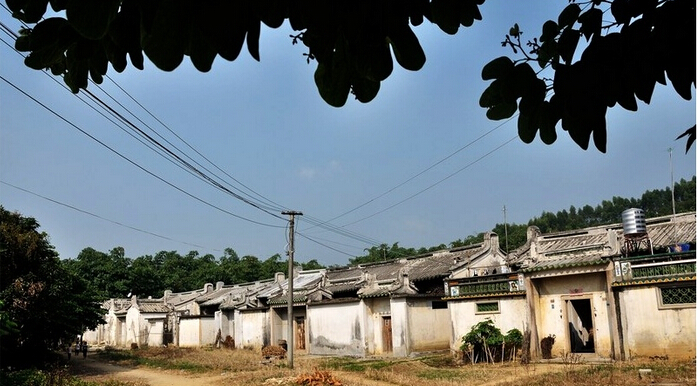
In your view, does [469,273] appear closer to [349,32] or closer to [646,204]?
[349,32]

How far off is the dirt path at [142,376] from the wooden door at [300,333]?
7.23m

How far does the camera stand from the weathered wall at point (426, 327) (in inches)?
810

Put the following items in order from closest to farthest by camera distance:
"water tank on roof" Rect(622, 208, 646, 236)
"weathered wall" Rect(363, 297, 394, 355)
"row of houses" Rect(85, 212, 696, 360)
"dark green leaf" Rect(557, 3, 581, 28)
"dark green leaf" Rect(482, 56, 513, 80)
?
"dark green leaf" Rect(482, 56, 513, 80), "dark green leaf" Rect(557, 3, 581, 28), "row of houses" Rect(85, 212, 696, 360), "water tank on roof" Rect(622, 208, 646, 236), "weathered wall" Rect(363, 297, 394, 355)

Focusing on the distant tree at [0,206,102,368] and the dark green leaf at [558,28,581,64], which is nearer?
the dark green leaf at [558,28,581,64]

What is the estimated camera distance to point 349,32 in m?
1.69

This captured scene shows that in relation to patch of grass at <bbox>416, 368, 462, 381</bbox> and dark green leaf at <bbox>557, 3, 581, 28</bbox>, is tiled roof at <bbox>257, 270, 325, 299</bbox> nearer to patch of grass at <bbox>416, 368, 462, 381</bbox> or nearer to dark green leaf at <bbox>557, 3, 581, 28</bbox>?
patch of grass at <bbox>416, 368, 462, 381</bbox>

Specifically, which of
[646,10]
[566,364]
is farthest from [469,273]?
[646,10]

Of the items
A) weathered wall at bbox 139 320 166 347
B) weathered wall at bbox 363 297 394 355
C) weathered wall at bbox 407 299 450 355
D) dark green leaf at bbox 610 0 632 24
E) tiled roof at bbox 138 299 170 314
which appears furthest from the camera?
tiled roof at bbox 138 299 170 314

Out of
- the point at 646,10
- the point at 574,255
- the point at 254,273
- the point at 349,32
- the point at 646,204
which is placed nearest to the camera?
the point at 349,32

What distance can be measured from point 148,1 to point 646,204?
248ft

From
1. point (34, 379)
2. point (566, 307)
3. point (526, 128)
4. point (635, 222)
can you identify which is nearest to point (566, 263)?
point (566, 307)

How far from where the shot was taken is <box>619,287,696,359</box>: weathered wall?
1400 centimetres

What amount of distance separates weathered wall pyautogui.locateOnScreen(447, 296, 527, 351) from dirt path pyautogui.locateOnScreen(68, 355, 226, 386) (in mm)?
7459

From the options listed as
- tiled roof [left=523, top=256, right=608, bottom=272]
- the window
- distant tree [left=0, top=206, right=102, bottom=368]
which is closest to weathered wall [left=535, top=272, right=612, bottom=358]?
tiled roof [left=523, top=256, right=608, bottom=272]
